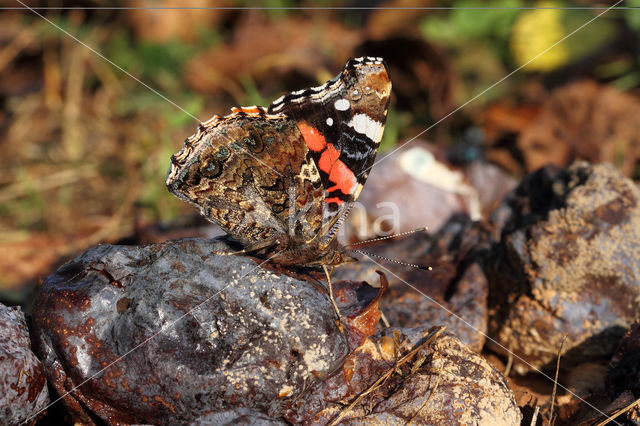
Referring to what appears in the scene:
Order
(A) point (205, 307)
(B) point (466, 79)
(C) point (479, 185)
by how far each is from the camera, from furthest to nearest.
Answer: (B) point (466, 79)
(C) point (479, 185)
(A) point (205, 307)

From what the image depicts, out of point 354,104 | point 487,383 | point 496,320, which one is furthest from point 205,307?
point 496,320

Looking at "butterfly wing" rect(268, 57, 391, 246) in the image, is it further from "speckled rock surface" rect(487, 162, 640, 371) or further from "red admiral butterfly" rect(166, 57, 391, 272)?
"speckled rock surface" rect(487, 162, 640, 371)

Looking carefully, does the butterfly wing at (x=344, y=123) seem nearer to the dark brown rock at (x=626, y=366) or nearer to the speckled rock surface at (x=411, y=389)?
the speckled rock surface at (x=411, y=389)

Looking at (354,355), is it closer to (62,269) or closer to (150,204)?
(62,269)

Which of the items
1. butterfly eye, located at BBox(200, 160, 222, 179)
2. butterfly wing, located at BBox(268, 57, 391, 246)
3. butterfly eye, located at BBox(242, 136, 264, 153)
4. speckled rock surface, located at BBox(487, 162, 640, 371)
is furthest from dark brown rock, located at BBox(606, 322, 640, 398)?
butterfly eye, located at BBox(200, 160, 222, 179)

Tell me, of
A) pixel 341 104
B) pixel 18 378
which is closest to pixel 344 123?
pixel 341 104

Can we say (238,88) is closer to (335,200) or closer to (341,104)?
(341,104)
